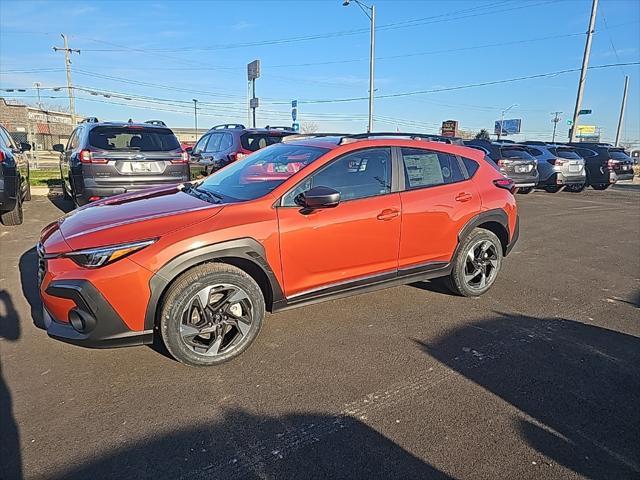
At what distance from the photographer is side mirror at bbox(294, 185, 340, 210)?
336 centimetres

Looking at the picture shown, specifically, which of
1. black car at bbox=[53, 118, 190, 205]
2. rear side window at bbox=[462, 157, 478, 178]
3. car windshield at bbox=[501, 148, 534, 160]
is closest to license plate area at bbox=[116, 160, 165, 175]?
black car at bbox=[53, 118, 190, 205]

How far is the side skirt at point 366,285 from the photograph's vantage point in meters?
3.57

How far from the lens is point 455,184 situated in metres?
4.47

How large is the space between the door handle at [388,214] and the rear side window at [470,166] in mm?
1220

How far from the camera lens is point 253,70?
32.1 metres

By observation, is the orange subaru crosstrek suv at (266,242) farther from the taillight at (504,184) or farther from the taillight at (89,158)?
the taillight at (89,158)

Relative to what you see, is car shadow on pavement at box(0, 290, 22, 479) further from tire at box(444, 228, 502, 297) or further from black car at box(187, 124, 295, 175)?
black car at box(187, 124, 295, 175)

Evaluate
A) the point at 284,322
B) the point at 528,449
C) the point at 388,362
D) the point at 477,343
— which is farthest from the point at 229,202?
the point at 528,449

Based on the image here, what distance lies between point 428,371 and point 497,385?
1.55ft

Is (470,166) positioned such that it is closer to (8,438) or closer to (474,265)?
(474,265)

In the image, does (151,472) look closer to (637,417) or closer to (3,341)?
(3,341)

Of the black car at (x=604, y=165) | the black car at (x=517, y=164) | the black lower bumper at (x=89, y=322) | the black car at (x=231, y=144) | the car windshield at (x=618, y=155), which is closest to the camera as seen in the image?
the black lower bumper at (x=89, y=322)

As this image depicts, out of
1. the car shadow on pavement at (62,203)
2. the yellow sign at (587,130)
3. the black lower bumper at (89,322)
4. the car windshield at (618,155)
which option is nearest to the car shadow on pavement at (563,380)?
the black lower bumper at (89,322)

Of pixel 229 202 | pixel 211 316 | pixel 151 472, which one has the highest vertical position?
pixel 229 202
